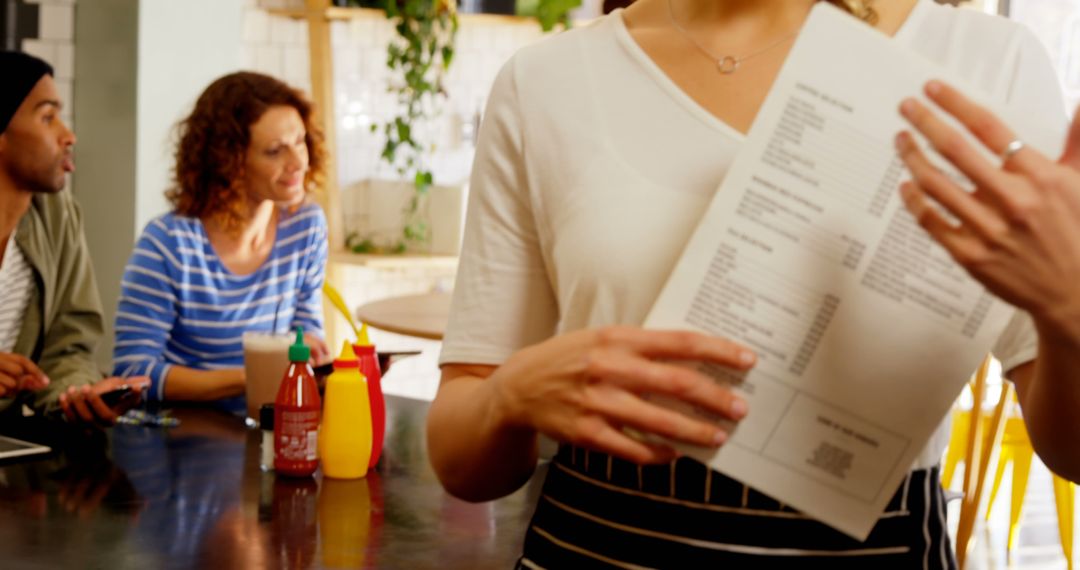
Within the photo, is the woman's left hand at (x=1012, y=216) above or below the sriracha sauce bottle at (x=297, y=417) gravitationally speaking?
above

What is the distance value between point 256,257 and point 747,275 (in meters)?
2.48

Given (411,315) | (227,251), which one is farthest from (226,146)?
(411,315)

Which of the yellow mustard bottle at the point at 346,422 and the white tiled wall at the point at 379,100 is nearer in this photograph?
the yellow mustard bottle at the point at 346,422

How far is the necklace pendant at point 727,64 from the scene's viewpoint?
43.3 inches

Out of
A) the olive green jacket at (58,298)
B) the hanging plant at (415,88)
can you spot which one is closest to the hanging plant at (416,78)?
the hanging plant at (415,88)

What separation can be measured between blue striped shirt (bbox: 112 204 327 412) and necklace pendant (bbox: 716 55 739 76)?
6.69ft

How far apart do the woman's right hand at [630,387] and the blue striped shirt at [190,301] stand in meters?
2.11

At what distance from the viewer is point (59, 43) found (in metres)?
4.50

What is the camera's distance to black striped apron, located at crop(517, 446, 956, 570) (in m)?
1.00

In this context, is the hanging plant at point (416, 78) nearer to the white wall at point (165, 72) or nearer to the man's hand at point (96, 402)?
the white wall at point (165, 72)

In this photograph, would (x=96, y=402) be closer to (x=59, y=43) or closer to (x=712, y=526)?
(x=712, y=526)

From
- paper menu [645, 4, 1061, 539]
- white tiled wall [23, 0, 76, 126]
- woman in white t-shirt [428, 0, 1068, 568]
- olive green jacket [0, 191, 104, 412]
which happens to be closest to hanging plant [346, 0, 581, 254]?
white tiled wall [23, 0, 76, 126]

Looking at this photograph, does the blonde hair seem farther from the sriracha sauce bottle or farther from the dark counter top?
the sriracha sauce bottle

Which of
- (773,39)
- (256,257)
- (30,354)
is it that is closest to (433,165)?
(256,257)
